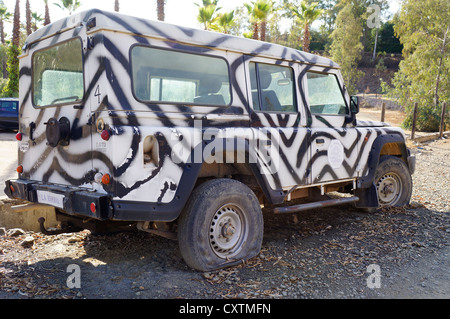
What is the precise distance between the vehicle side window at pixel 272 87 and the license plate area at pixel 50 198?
2.24 meters

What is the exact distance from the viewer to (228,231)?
4176 millimetres

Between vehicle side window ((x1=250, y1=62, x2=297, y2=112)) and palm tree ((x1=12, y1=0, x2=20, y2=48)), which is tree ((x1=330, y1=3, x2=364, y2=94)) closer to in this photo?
palm tree ((x1=12, y1=0, x2=20, y2=48))

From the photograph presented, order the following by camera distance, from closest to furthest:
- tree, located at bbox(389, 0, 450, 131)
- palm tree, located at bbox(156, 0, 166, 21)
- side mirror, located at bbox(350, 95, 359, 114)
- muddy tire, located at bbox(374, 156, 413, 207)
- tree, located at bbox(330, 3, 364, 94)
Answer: side mirror, located at bbox(350, 95, 359, 114) → muddy tire, located at bbox(374, 156, 413, 207) → palm tree, located at bbox(156, 0, 166, 21) → tree, located at bbox(389, 0, 450, 131) → tree, located at bbox(330, 3, 364, 94)

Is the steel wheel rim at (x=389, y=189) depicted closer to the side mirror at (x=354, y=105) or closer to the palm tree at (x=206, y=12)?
the side mirror at (x=354, y=105)

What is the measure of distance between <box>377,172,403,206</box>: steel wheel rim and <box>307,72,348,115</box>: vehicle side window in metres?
1.52

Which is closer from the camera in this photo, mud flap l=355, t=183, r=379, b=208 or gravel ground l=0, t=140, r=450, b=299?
gravel ground l=0, t=140, r=450, b=299

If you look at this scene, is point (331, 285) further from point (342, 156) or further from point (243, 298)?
point (342, 156)

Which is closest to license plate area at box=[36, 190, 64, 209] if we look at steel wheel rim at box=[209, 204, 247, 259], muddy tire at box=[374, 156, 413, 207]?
steel wheel rim at box=[209, 204, 247, 259]

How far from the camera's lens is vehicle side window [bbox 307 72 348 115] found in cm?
535

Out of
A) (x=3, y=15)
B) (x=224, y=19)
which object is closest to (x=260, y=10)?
(x=224, y=19)

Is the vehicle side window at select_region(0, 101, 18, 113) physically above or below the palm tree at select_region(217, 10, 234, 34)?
below

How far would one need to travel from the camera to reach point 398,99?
26.5 metres

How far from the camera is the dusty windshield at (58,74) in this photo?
392cm

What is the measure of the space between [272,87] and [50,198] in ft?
8.90
